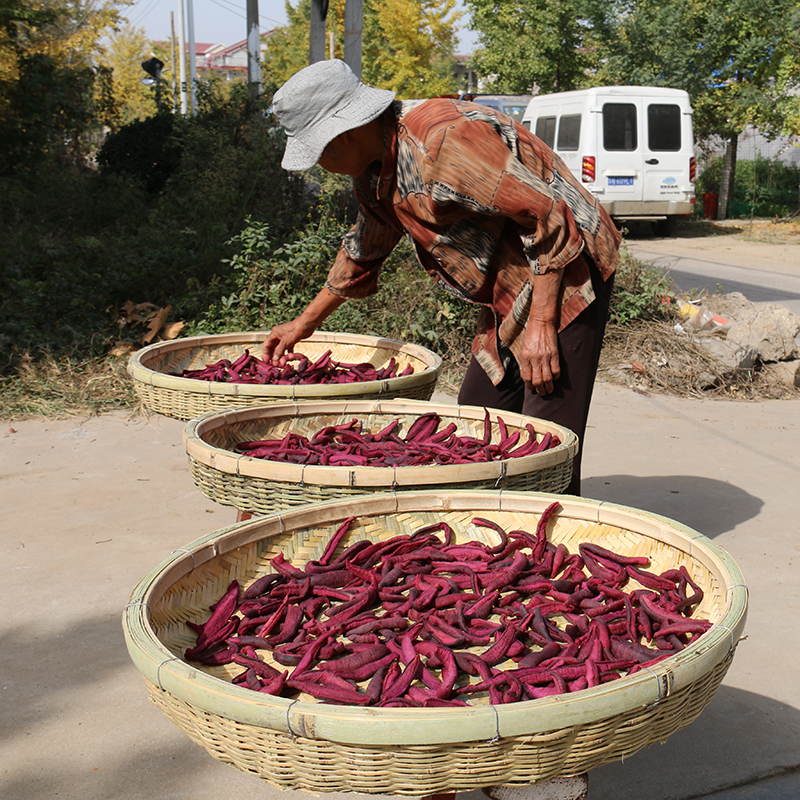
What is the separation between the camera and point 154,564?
3328 millimetres

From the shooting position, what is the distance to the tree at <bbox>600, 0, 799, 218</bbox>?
57.7ft

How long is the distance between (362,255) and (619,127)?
43.2ft

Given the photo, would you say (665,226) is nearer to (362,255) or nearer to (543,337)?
(362,255)

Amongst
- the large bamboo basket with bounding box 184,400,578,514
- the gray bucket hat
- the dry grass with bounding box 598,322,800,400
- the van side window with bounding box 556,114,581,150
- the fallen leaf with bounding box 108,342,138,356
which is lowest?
the dry grass with bounding box 598,322,800,400

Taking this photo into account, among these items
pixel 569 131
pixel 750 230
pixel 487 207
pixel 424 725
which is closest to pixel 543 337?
pixel 487 207

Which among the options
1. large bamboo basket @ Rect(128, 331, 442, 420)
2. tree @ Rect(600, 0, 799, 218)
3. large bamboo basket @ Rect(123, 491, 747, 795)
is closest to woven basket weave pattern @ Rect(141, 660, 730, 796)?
large bamboo basket @ Rect(123, 491, 747, 795)

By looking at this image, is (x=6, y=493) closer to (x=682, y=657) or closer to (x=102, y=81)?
(x=682, y=657)

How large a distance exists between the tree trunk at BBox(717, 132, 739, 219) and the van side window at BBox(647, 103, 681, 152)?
15.3 feet

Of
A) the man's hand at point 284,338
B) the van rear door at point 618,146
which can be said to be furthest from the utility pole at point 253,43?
the man's hand at point 284,338

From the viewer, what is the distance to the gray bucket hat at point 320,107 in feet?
7.07

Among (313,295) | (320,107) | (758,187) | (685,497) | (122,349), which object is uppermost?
(758,187)

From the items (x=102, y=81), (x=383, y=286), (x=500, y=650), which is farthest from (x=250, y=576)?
(x=102, y=81)

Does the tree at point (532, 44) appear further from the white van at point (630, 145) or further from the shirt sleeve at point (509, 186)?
the shirt sleeve at point (509, 186)

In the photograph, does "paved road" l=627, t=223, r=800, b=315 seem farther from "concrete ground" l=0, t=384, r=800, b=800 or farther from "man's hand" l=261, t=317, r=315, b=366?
"man's hand" l=261, t=317, r=315, b=366
